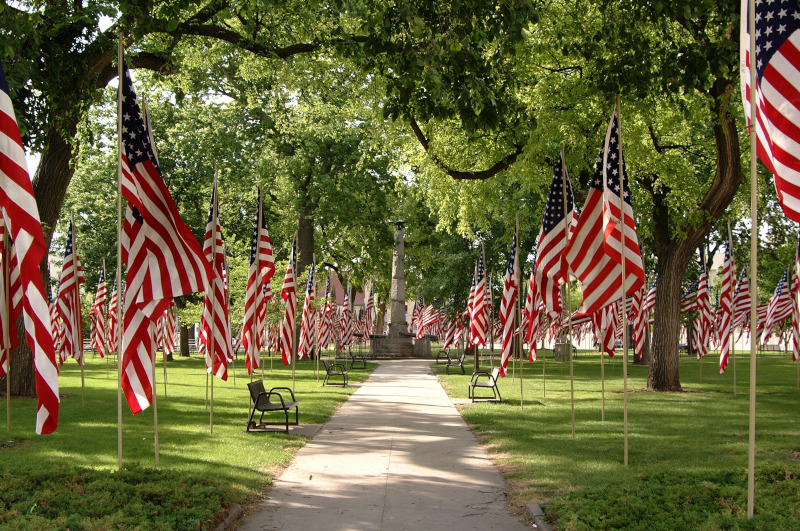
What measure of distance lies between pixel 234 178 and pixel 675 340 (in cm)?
2438

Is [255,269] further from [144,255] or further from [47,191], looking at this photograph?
[144,255]

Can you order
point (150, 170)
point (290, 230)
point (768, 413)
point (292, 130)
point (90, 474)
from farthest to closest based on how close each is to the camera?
point (290, 230) → point (292, 130) → point (768, 413) → point (150, 170) → point (90, 474)

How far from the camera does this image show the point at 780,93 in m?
6.27

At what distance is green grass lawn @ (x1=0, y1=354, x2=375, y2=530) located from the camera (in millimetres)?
6674

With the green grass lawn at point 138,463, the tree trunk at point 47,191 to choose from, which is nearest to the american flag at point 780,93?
the green grass lawn at point 138,463

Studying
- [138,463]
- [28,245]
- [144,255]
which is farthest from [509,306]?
[28,245]

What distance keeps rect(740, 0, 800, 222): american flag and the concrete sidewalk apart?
13.3 feet

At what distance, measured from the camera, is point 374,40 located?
39.1 feet

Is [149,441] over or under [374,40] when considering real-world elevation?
under

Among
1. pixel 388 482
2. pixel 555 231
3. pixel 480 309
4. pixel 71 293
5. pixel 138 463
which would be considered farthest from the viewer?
pixel 480 309

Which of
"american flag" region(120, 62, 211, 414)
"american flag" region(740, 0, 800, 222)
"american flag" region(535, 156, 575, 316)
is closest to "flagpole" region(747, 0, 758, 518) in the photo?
"american flag" region(740, 0, 800, 222)

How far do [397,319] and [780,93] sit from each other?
43.4 meters

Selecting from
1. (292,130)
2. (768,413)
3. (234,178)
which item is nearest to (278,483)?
(768,413)

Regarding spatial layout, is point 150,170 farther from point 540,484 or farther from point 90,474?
point 540,484
